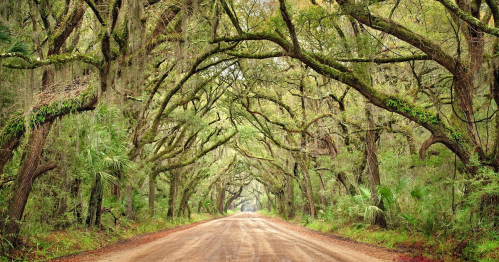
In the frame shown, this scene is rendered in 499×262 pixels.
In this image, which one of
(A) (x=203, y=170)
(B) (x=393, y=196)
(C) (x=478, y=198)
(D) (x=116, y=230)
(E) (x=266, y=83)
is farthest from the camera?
(A) (x=203, y=170)

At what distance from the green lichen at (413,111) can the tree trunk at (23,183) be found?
8245mm

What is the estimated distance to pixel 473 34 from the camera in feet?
27.0

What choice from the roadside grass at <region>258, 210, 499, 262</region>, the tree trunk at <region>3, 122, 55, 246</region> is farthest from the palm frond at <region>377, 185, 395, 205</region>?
the tree trunk at <region>3, 122, 55, 246</region>

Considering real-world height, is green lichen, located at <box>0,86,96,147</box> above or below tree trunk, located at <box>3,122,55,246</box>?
above

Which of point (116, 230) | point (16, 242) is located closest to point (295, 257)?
point (16, 242)

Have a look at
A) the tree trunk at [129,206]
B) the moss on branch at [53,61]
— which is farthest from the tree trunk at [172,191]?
the moss on branch at [53,61]

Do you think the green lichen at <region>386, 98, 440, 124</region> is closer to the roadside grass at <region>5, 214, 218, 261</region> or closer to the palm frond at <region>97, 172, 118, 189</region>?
the palm frond at <region>97, 172, 118, 189</region>

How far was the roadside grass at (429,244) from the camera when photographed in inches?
250

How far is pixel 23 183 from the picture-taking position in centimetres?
774

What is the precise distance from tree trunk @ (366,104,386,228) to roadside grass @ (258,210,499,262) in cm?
41

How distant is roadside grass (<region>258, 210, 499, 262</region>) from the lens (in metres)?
6.34

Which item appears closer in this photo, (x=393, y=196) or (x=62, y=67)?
(x=62, y=67)

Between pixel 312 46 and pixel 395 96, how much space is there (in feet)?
17.4

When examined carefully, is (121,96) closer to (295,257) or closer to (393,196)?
(295,257)
